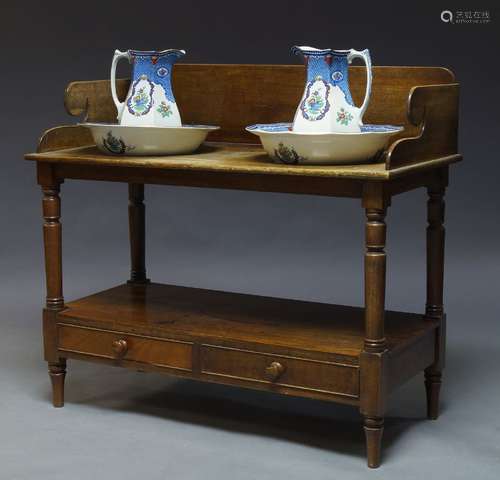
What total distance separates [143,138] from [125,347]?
0.69m

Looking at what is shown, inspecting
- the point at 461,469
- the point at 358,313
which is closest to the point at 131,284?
the point at 358,313

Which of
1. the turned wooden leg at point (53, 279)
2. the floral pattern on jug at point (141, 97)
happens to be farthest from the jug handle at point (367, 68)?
the turned wooden leg at point (53, 279)

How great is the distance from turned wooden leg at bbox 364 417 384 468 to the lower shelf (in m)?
0.09

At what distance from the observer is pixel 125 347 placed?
431 centimetres

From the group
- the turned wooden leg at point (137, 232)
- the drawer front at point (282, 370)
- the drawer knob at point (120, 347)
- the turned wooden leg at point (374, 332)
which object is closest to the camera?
the turned wooden leg at point (374, 332)

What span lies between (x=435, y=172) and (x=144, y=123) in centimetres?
95

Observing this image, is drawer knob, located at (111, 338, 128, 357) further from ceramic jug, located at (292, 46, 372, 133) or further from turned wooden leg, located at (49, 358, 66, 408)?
ceramic jug, located at (292, 46, 372, 133)

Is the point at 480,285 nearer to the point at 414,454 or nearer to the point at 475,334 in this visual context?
the point at 475,334

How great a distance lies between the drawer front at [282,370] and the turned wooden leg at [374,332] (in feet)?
0.16

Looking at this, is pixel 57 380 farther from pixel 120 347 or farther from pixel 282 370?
pixel 282 370

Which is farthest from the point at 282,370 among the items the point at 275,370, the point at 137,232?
the point at 137,232

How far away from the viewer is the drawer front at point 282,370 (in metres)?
3.94

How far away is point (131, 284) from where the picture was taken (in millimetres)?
4949

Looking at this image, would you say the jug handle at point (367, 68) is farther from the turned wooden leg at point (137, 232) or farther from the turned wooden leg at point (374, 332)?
the turned wooden leg at point (137, 232)
